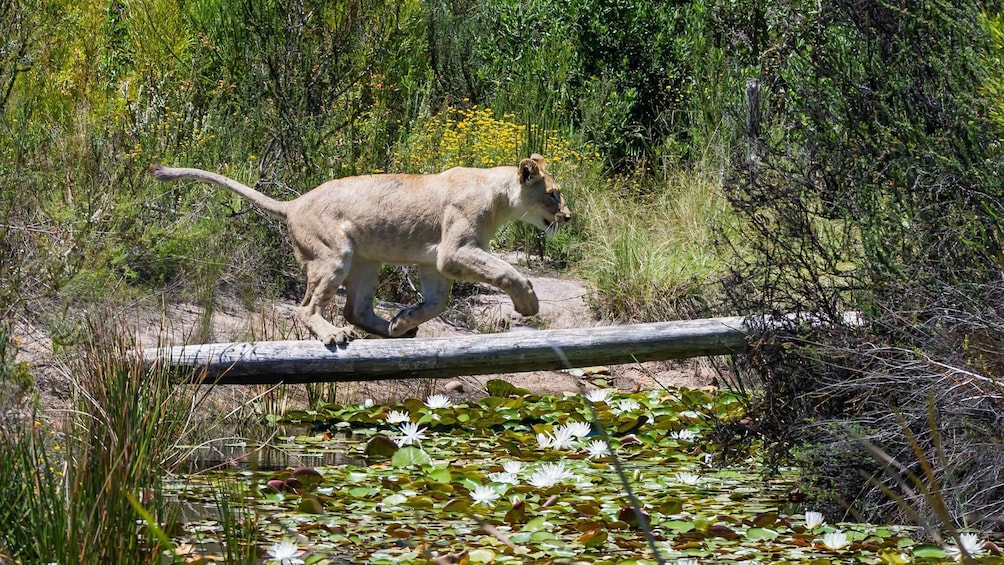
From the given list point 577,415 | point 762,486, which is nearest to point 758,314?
point 762,486

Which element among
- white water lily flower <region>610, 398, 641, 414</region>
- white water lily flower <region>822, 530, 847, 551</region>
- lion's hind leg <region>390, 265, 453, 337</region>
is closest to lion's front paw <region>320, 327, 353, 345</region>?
lion's hind leg <region>390, 265, 453, 337</region>

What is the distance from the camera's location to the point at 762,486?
6188 mm

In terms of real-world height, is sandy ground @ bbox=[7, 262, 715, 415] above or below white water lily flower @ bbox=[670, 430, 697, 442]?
above

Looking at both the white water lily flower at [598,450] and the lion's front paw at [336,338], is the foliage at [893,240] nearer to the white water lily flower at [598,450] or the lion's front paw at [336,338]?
the white water lily flower at [598,450]

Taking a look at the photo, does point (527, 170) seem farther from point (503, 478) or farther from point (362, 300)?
point (503, 478)

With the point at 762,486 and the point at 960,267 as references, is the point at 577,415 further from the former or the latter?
the point at 960,267

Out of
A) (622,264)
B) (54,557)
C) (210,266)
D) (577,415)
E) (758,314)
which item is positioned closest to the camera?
(54,557)

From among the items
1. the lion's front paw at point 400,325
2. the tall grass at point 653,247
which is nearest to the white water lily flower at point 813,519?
the lion's front paw at point 400,325

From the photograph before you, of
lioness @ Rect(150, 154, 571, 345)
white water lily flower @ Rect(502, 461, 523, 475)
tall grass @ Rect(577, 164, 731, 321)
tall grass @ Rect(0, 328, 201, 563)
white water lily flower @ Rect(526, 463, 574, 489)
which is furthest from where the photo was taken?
tall grass @ Rect(577, 164, 731, 321)

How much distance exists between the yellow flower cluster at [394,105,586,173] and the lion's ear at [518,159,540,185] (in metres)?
4.07

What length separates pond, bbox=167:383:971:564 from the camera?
4.75 m

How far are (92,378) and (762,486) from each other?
3484 millimetres

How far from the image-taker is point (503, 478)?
19.8 ft

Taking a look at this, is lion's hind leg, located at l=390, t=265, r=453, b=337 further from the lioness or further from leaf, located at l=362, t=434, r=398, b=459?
leaf, located at l=362, t=434, r=398, b=459
